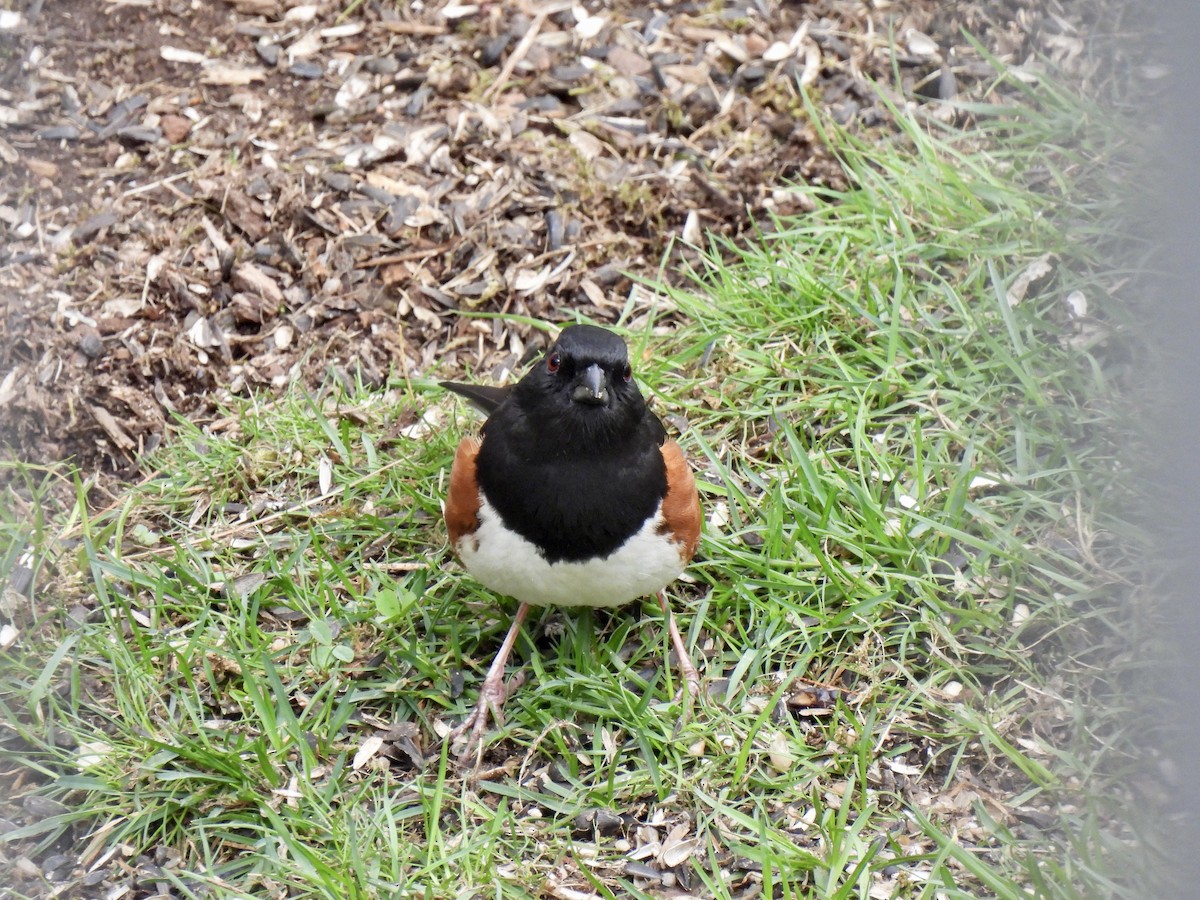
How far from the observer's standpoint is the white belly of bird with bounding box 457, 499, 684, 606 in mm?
3307

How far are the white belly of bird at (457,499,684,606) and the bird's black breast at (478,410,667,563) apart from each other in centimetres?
3

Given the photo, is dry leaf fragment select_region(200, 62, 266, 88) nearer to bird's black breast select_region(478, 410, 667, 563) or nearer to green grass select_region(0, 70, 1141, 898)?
green grass select_region(0, 70, 1141, 898)

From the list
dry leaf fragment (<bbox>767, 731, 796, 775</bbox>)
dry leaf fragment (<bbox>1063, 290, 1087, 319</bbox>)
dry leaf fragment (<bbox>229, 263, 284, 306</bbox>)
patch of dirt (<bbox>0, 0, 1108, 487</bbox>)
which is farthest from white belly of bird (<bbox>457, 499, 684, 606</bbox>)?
dry leaf fragment (<bbox>1063, 290, 1087, 319</bbox>)

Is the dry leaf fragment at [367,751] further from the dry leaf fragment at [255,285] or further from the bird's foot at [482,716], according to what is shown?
the dry leaf fragment at [255,285]

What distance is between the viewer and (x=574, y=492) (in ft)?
10.7

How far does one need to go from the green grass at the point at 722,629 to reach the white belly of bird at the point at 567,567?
1.09 feet

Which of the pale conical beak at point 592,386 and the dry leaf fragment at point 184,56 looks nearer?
the pale conical beak at point 592,386

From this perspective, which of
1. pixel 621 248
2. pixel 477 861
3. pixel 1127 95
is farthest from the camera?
pixel 621 248

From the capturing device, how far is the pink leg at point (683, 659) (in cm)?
357

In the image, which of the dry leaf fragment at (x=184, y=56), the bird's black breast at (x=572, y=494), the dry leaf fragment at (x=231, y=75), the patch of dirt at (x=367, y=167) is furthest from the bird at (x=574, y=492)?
the dry leaf fragment at (x=184, y=56)

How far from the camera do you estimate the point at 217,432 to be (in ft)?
14.3

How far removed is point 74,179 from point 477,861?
335 centimetres

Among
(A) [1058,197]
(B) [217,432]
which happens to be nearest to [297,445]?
(B) [217,432]

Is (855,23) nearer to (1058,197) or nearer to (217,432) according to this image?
(1058,197)
